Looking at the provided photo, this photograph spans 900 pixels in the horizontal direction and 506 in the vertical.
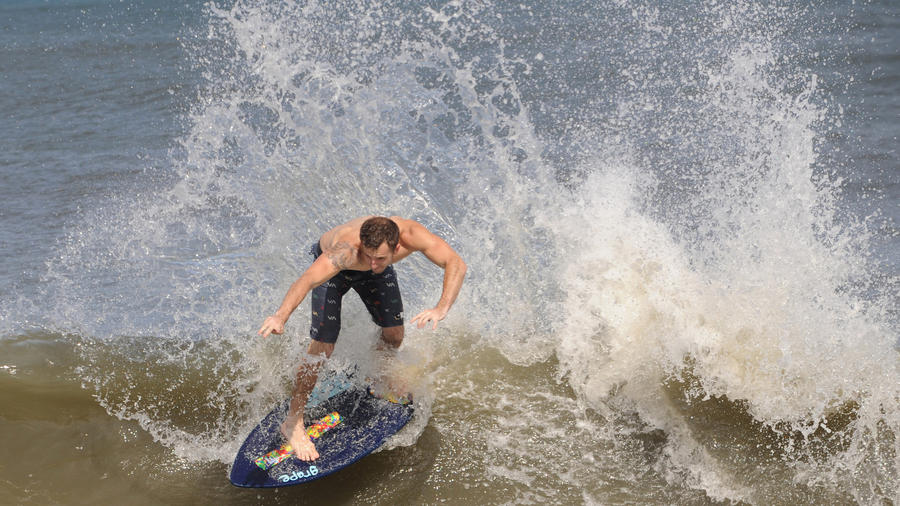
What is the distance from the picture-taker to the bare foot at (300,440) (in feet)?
16.4

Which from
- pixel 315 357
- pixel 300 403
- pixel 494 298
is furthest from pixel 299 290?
pixel 494 298

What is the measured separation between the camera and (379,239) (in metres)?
4.60

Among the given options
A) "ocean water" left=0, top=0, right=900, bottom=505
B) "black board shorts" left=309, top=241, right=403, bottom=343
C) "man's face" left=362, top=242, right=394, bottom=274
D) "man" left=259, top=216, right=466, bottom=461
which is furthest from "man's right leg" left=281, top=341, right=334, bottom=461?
"man's face" left=362, top=242, right=394, bottom=274

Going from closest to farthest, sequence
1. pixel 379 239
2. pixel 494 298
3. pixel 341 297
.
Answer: pixel 379 239 < pixel 341 297 < pixel 494 298

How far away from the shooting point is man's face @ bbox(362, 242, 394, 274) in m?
4.63

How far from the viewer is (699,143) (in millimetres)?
10156

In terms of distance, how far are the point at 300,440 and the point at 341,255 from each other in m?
1.25

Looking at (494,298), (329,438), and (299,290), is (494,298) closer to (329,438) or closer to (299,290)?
(329,438)

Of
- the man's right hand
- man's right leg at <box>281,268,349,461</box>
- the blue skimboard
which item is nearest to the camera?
the man's right hand

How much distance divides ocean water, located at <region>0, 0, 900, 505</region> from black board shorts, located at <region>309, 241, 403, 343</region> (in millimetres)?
576

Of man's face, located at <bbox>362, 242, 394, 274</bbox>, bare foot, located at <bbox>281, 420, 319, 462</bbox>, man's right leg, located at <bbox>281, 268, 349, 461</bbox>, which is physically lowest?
bare foot, located at <bbox>281, 420, 319, 462</bbox>

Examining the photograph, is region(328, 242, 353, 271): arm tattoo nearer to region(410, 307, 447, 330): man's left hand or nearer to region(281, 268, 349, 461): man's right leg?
region(281, 268, 349, 461): man's right leg

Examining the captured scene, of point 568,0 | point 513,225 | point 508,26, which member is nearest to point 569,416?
point 513,225

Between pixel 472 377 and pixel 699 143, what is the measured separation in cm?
562
